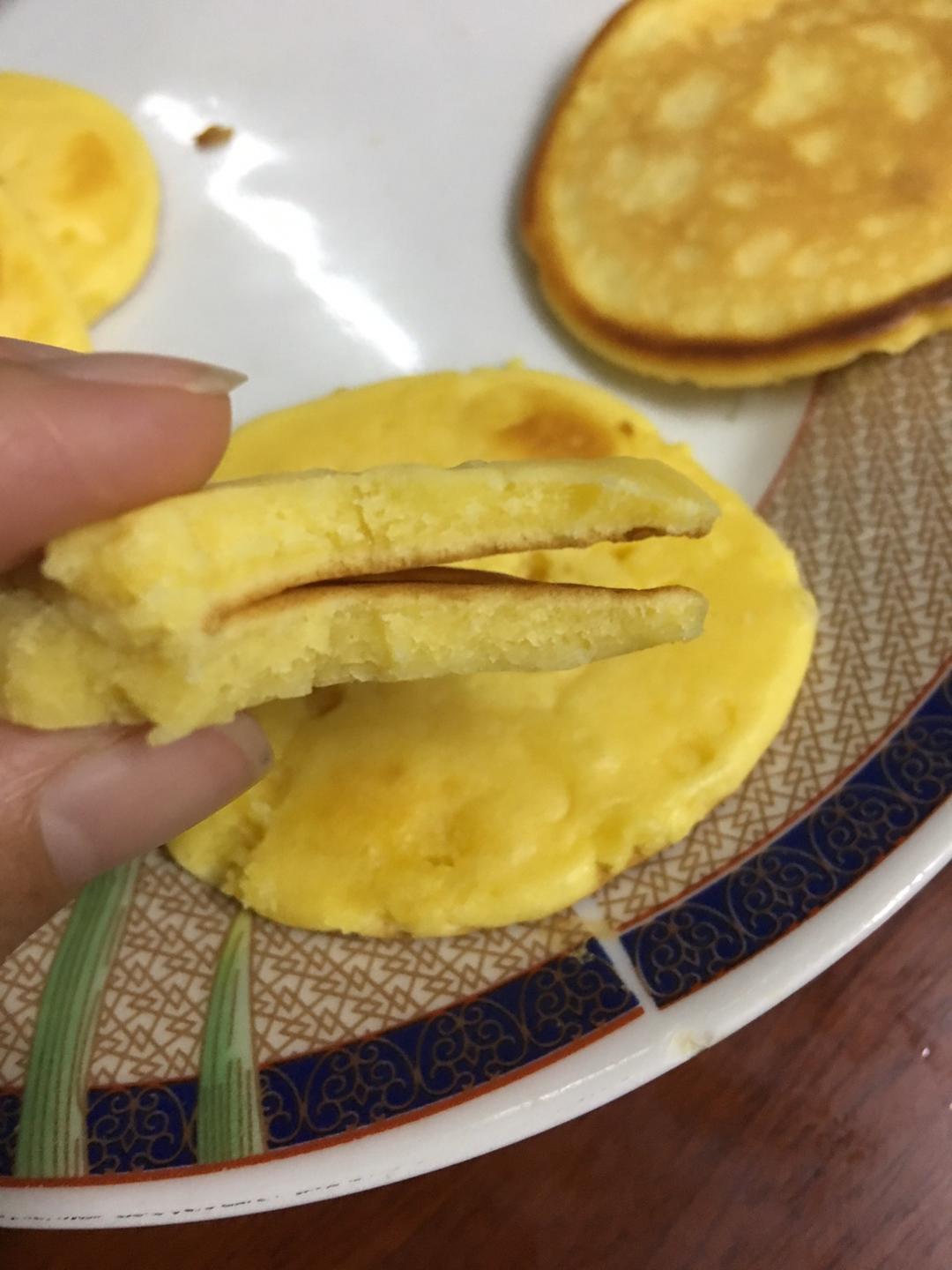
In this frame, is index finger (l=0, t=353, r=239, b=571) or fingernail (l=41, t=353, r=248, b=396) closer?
index finger (l=0, t=353, r=239, b=571)

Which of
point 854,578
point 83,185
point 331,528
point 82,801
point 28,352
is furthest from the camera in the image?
point 83,185

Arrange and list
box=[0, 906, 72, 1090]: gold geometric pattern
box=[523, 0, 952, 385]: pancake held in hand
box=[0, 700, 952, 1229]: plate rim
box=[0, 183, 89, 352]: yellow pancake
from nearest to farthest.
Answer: box=[0, 700, 952, 1229]: plate rim, box=[0, 906, 72, 1090]: gold geometric pattern, box=[523, 0, 952, 385]: pancake held in hand, box=[0, 183, 89, 352]: yellow pancake

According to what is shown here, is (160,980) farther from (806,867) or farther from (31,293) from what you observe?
(31,293)

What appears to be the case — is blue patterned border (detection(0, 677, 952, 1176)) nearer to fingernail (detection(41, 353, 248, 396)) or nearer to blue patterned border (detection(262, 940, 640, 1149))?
blue patterned border (detection(262, 940, 640, 1149))

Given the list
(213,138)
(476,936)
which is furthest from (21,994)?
(213,138)

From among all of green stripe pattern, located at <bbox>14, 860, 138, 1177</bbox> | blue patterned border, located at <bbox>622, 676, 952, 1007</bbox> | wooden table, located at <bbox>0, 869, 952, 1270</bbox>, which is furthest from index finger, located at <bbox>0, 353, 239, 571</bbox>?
wooden table, located at <bbox>0, 869, 952, 1270</bbox>

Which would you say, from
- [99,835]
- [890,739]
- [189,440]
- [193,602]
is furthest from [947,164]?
[99,835]

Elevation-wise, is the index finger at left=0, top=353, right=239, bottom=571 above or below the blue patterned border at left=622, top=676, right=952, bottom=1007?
above
